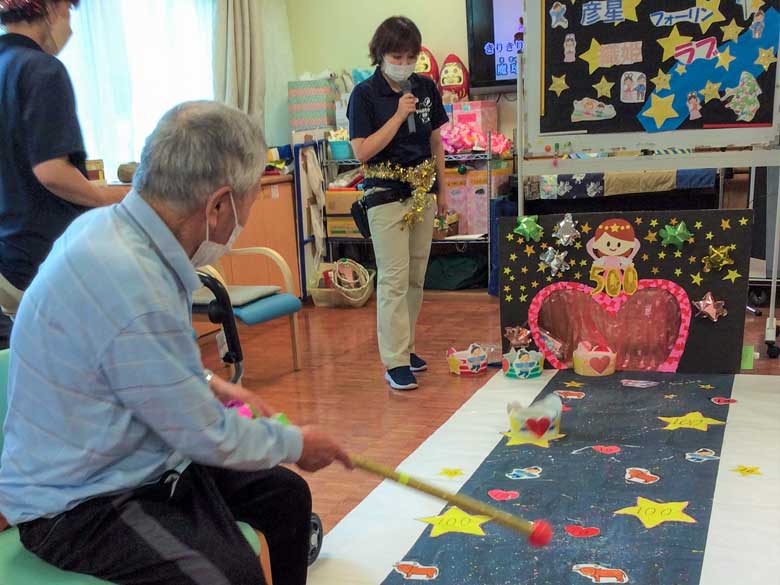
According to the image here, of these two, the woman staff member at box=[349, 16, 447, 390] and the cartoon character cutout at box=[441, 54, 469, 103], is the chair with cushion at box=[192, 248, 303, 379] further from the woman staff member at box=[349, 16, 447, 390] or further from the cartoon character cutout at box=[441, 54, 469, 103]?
the cartoon character cutout at box=[441, 54, 469, 103]

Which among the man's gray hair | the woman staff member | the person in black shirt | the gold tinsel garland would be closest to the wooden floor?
the woman staff member

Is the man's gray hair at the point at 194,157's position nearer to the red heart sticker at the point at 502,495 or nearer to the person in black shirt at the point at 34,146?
→ the person in black shirt at the point at 34,146

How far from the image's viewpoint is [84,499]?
3.59 feet

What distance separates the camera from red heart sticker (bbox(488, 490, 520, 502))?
2020 millimetres

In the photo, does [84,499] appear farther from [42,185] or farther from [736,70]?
[736,70]

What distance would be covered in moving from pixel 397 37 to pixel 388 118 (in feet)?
0.97

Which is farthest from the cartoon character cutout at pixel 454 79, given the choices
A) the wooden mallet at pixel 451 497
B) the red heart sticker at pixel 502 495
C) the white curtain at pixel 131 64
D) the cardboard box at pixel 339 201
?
the wooden mallet at pixel 451 497

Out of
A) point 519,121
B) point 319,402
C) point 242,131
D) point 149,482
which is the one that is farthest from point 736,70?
point 149,482

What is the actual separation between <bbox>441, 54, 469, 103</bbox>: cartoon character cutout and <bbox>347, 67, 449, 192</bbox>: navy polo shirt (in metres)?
2.01

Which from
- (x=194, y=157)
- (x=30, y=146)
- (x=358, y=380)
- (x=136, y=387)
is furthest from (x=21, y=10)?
(x=358, y=380)

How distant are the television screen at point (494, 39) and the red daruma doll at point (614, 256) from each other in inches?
82.7

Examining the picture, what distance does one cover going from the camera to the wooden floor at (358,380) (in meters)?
2.41

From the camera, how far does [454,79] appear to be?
195 inches

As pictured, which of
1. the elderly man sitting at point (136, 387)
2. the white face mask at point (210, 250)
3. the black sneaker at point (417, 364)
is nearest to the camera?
the elderly man sitting at point (136, 387)
